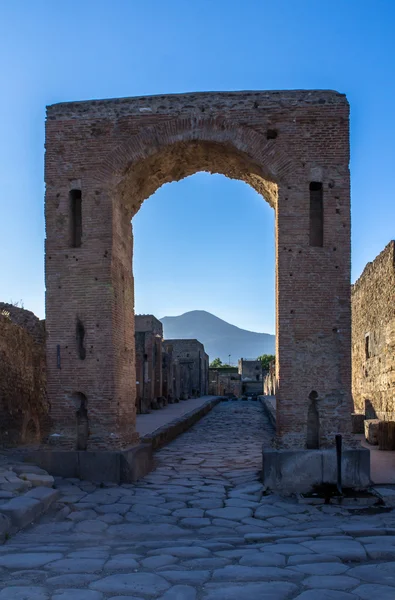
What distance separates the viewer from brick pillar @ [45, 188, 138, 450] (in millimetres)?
8992

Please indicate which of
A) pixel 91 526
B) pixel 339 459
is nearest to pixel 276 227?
pixel 339 459

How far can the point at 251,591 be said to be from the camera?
13.1ft

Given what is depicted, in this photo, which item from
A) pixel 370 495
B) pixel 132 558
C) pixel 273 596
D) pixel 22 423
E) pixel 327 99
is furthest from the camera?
Answer: pixel 22 423

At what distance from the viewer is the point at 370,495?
790 cm

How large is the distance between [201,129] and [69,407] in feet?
15.8

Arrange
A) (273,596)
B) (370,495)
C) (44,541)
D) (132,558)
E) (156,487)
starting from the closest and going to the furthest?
(273,596) < (132,558) < (44,541) < (370,495) < (156,487)

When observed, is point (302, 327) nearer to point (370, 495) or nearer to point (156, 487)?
point (370, 495)

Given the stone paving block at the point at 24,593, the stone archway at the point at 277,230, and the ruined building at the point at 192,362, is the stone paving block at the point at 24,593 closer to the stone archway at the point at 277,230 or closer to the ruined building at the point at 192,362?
the stone archway at the point at 277,230

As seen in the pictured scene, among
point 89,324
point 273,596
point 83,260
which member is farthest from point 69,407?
point 273,596

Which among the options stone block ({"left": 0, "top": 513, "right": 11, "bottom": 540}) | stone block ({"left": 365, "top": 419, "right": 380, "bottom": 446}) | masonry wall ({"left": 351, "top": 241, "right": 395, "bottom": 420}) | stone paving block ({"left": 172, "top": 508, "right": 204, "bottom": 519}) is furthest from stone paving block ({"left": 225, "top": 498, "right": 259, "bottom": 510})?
masonry wall ({"left": 351, "top": 241, "right": 395, "bottom": 420})

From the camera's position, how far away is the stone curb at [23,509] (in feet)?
19.1

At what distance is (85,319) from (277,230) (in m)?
3.29

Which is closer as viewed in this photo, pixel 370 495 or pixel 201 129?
pixel 370 495

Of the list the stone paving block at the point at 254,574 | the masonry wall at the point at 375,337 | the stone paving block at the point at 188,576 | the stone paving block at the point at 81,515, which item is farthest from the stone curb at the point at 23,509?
the masonry wall at the point at 375,337
